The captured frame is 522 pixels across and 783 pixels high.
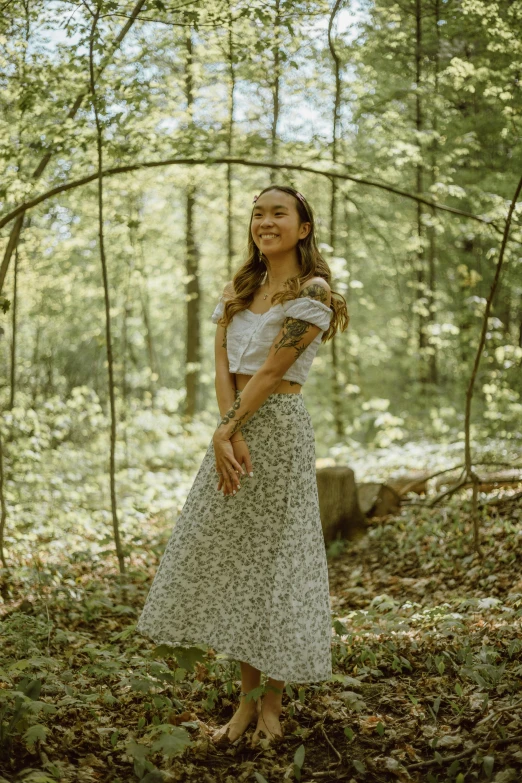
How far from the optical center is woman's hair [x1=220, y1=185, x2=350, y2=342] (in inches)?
119

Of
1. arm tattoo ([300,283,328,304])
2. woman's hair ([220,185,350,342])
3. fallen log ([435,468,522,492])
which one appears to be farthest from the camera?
fallen log ([435,468,522,492])

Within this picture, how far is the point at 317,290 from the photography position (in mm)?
2906

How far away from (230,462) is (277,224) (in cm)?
105

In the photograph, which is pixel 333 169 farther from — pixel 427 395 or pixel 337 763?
pixel 427 395

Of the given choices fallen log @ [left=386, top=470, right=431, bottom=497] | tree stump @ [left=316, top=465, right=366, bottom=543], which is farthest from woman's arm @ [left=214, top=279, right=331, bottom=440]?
fallen log @ [left=386, top=470, right=431, bottom=497]

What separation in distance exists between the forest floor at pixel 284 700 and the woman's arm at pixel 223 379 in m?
1.11

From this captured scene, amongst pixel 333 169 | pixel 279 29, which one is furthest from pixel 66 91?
pixel 333 169

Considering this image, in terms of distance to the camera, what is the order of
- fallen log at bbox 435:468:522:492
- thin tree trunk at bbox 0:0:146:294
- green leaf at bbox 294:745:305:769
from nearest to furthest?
green leaf at bbox 294:745:305:769
thin tree trunk at bbox 0:0:146:294
fallen log at bbox 435:468:522:492

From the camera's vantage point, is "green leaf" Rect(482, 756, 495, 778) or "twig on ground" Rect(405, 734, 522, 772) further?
"twig on ground" Rect(405, 734, 522, 772)

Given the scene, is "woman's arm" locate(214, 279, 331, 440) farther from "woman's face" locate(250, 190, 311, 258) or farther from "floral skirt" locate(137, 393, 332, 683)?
→ "woman's face" locate(250, 190, 311, 258)

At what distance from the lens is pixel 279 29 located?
17.1 feet

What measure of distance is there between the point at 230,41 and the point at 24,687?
4.45 meters

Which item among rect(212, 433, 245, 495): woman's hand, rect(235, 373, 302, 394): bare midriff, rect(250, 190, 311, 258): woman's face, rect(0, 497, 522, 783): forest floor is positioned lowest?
rect(0, 497, 522, 783): forest floor

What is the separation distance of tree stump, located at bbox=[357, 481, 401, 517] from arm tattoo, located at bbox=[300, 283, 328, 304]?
15.5 feet
